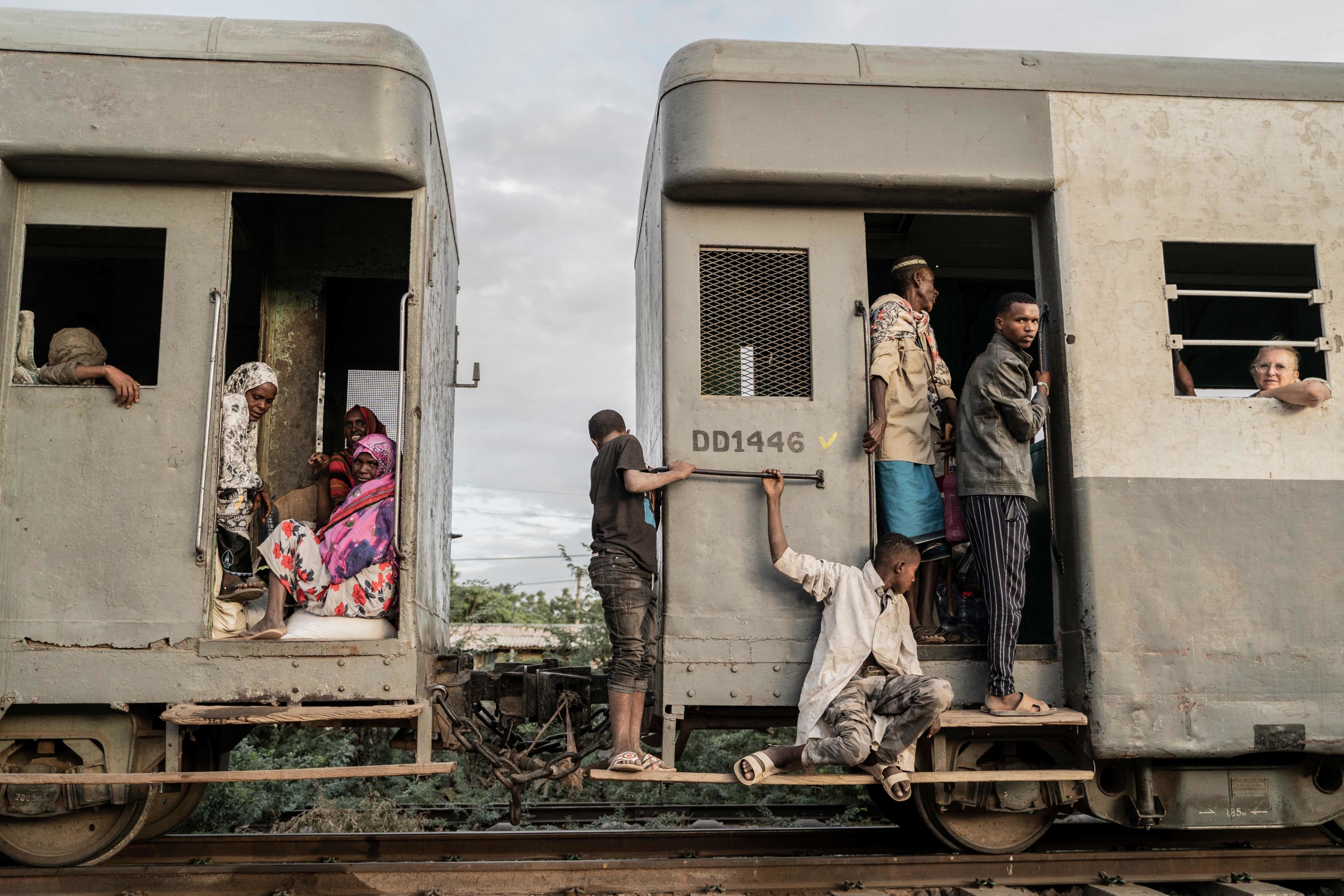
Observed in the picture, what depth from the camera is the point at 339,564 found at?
470 centimetres

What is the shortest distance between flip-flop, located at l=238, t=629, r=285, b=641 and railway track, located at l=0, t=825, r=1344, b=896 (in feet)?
3.31

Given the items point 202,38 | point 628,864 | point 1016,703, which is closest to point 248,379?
point 202,38

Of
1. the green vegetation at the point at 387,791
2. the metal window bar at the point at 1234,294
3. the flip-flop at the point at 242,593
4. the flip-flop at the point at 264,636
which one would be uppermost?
the metal window bar at the point at 1234,294

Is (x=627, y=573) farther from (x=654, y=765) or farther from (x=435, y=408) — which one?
(x=435, y=408)

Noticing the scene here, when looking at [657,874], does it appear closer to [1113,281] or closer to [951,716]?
[951,716]

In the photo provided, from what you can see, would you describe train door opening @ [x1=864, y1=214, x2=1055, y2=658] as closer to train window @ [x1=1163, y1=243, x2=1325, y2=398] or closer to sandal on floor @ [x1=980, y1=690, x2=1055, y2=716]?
sandal on floor @ [x1=980, y1=690, x2=1055, y2=716]

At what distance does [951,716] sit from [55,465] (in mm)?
4227

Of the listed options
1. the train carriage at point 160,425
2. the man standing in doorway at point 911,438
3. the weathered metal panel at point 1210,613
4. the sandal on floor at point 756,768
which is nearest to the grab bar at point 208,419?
the train carriage at point 160,425

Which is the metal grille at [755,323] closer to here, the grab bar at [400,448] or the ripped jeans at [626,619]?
the ripped jeans at [626,619]

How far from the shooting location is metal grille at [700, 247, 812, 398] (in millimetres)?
4926

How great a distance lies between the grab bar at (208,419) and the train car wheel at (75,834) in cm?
119

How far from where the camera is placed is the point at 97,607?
4410 mm

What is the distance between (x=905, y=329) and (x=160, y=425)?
11.9ft

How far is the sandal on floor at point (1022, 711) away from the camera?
4.53 m
